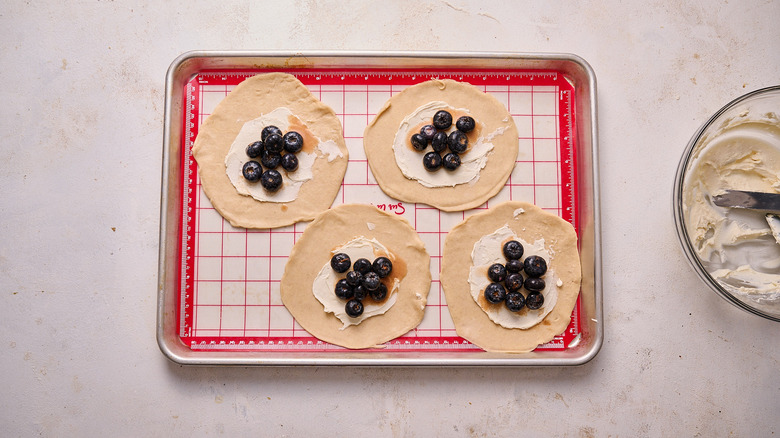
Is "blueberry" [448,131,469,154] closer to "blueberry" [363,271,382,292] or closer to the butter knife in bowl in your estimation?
"blueberry" [363,271,382,292]

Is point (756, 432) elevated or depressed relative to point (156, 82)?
depressed

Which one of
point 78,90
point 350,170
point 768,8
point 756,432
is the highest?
point 768,8

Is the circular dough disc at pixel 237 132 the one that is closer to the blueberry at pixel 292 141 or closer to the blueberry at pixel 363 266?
the blueberry at pixel 292 141

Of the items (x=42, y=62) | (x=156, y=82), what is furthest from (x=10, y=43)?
(x=156, y=82)

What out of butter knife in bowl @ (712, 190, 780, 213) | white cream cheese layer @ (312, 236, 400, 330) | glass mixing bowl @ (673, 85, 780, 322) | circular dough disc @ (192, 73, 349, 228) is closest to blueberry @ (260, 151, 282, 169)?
circular dough disc @ (192, 73, 349, 228)

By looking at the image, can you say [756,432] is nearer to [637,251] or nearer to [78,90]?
[637,251]

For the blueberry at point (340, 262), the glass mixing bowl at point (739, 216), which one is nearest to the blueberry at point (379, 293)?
the blueberry at point (340, 262)
